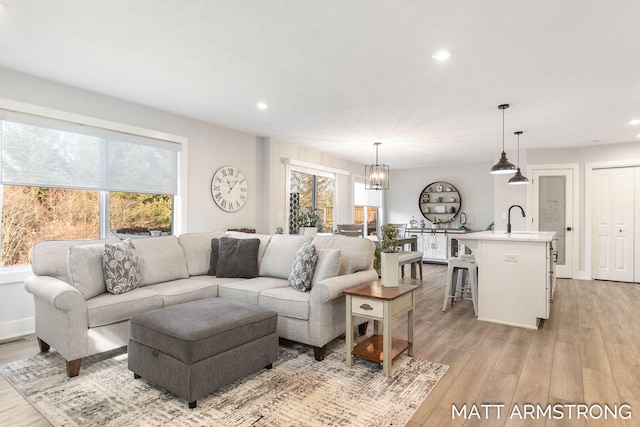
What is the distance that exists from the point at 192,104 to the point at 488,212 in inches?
270

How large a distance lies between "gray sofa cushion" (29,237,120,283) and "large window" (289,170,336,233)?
12.2 feet

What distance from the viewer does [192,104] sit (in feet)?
13.6

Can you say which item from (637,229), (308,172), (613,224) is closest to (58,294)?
(308,172)

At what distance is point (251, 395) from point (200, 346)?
476 millimetres

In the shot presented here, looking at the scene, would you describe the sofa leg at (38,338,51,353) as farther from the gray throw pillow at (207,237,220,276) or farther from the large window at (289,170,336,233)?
the large window at (289,170,336,233)

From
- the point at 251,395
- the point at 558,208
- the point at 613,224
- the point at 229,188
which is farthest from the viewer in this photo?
the point at 558,208

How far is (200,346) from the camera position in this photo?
2.13 m

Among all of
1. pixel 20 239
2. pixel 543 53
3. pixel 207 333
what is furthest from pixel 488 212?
pixel 20 239

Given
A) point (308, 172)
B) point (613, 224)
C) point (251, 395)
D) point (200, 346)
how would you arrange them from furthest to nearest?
1. point (308, 172)
2. point (613, 224)
3. point (251, 395)
4. point (200, 346)

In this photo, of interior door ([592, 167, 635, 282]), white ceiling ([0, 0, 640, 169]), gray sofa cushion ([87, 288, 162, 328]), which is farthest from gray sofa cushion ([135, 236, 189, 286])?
interior door ([592, 167, 635, 282])

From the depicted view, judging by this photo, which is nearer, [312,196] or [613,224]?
[613,224]

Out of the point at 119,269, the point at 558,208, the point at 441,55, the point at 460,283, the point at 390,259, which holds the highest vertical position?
the point at 441,55

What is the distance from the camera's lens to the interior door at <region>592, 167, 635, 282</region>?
6.09 metres

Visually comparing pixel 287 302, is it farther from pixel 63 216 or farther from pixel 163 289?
pixel 63 216
